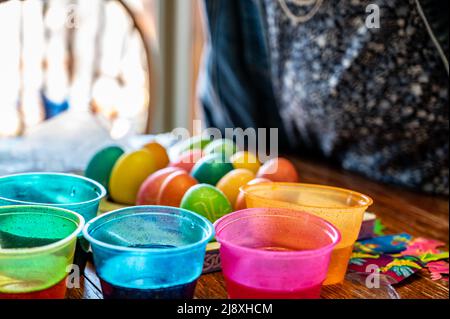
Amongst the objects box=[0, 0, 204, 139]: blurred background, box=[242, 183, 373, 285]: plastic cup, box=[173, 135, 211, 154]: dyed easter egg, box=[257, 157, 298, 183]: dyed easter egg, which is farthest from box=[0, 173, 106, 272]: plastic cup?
box=[0, 0, 204, 139]: blurred background

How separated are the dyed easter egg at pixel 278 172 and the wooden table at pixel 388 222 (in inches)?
7.7

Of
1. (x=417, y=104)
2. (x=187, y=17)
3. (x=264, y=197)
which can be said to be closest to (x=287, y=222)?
(x=264, y=197)

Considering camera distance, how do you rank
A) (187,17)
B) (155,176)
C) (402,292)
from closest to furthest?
(402,292) < (155,176) < (187,17)

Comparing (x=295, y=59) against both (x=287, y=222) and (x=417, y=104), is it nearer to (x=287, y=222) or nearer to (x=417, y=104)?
(x=417, y=104)

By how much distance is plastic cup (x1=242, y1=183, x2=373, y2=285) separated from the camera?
0.59m

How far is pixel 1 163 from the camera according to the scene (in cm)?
114

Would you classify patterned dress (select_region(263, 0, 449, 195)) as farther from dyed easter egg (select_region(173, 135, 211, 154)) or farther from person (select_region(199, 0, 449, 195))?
dyed easter egg (select_region(173, 135, 211, 154))

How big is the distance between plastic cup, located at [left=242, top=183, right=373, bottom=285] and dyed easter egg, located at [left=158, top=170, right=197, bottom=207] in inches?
5.0

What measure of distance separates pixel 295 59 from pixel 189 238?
3.00ft

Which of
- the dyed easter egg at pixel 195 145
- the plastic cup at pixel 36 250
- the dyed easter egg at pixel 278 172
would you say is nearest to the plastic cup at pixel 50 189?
the plastic cup at pixel 36 250

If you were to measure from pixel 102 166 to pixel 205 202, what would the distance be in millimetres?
277

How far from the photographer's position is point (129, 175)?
87 centimetres

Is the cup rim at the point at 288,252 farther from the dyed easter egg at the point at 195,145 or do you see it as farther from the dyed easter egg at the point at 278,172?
the dyed easter egg at the point at 195,145

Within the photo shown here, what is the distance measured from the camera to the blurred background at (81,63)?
5.11ft
